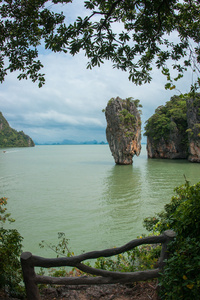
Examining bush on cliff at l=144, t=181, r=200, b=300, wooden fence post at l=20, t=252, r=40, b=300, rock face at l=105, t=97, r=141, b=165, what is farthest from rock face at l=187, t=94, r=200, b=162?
wooden fence post at l=20, t=252, r=40, b=300

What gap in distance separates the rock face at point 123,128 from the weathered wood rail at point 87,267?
33307mm

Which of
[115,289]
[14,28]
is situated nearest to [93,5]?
[14,28]

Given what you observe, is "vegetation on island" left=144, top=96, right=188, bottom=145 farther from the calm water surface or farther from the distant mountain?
the distant mountain

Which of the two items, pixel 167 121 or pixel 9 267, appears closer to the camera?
pixel 9 267

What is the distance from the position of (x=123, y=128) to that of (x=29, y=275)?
34.3 metres

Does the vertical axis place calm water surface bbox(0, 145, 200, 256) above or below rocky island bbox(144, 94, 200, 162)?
below

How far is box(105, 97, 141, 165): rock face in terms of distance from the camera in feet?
119

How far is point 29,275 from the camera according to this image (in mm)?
2695

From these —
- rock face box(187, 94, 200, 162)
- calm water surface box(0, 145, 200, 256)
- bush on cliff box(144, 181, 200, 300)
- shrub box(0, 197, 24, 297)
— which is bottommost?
calm water surface box(0, 145, 200, 256)

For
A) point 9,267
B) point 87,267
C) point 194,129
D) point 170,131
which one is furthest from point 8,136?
point 87,267

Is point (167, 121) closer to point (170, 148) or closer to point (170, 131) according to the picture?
point (170, 131)

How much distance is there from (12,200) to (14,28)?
14904 mm

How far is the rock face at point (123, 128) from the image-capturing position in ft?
119

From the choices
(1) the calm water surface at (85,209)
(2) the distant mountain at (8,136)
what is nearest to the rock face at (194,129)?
(1) the calm water surface at (85,209)
